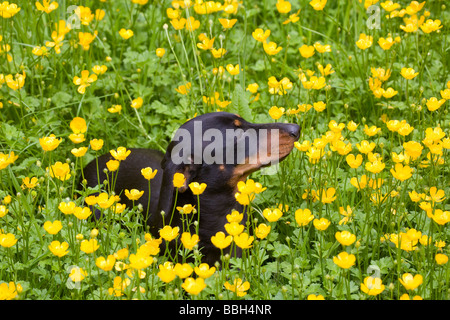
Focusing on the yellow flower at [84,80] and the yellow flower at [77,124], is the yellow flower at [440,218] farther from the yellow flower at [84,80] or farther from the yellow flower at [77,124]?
the yellow flower at [84,80]

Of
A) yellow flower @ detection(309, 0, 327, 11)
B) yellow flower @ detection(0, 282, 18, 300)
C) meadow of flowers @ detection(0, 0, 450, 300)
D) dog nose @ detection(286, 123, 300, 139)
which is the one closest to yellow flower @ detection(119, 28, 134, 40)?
meadow of flowers @ detection(0, 0, 450, 300)

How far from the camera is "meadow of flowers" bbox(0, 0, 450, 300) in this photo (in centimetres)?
302

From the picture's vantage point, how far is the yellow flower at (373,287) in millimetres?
2660

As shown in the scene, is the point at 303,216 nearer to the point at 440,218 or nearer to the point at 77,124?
the point at 440,218

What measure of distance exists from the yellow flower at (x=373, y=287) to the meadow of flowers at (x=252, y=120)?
0.6 inches

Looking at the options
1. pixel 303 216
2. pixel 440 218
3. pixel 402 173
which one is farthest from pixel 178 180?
pixel 440 218

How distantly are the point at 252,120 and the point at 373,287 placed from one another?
195 cm

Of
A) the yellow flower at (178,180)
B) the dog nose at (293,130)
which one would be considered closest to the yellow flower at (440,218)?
the dog nose at (293,130)

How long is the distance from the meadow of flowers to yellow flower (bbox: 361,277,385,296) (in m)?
0.02

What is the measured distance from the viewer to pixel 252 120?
4449 millimetres

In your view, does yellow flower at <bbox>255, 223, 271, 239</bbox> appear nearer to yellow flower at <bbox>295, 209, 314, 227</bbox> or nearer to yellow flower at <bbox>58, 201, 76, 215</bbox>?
yellow flower at <bbox>295, 209, 314, 227</bbox>

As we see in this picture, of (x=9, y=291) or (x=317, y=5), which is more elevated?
(x=317, y=5)

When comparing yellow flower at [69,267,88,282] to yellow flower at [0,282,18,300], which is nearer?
yellow flower at [0,282,18,300]
